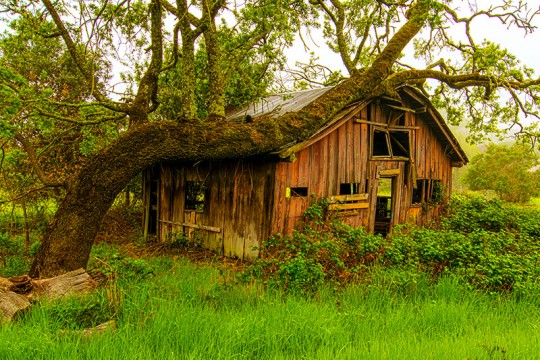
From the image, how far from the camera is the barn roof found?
8934 mm

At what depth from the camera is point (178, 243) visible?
10.8m

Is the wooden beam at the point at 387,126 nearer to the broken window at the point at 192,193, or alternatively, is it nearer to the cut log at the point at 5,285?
the broken window at the point at 192,193

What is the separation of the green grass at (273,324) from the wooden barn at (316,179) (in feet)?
12.0

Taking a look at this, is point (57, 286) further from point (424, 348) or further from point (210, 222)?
point (210, 222)

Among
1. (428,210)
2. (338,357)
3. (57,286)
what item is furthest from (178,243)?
(428,210)

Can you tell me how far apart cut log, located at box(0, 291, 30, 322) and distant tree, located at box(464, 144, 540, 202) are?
Result: 120 feet

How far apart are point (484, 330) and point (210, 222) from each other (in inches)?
292

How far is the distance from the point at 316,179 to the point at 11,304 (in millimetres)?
7091

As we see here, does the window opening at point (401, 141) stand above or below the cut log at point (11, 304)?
above

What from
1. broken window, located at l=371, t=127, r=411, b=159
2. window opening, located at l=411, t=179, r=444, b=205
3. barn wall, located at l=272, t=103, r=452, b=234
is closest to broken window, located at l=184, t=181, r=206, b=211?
barn wall, located at l=272, t=103, r=452, b=234

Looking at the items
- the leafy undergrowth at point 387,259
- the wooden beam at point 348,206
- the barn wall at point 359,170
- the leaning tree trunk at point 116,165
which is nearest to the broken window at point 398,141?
the barn wall at point 359,170

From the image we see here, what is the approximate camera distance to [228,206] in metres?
10.0

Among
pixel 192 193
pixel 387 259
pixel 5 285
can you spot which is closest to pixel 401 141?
pixel 387 259

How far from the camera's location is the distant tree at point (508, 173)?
1251 inches
